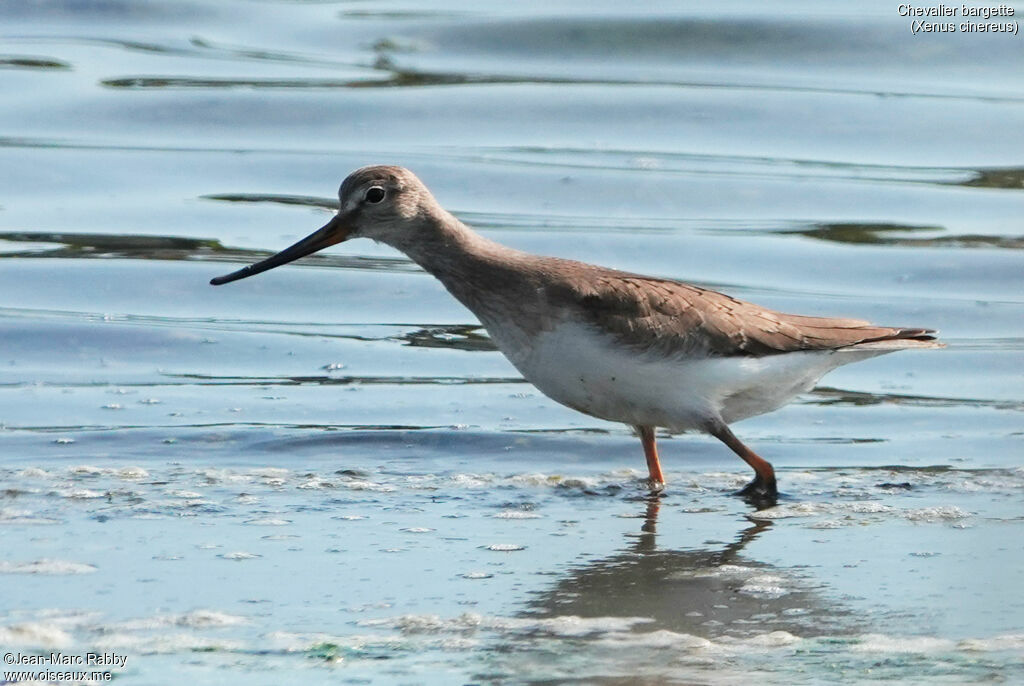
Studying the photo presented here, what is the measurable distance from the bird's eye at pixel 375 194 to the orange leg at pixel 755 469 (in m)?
1.84

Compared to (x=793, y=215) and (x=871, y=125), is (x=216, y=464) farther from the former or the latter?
(x=871, y=125)

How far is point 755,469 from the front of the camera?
7.18 metres

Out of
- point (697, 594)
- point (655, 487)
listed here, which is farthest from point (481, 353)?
point (697, 594)

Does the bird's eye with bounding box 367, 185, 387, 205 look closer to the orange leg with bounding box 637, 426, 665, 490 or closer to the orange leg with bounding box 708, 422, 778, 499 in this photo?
the orange leg with bounding box 637, 426, 665, 490

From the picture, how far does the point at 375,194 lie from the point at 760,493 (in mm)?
2219

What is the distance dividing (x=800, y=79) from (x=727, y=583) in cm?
1096

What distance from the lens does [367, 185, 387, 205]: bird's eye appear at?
7430mm

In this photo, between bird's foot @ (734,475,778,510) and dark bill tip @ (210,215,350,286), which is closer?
bird's foot @ (734,475,778,510)

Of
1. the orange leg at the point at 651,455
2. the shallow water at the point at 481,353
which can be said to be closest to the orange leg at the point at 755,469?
the shallow water at the point at 481,353

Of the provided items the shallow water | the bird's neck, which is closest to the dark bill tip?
the bird's neck

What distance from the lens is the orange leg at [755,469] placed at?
7.13 m

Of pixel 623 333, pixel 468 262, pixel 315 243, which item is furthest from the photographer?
pixel 315 243

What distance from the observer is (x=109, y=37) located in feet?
55.0

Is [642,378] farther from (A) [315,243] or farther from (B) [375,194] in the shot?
(A) [315,243]
